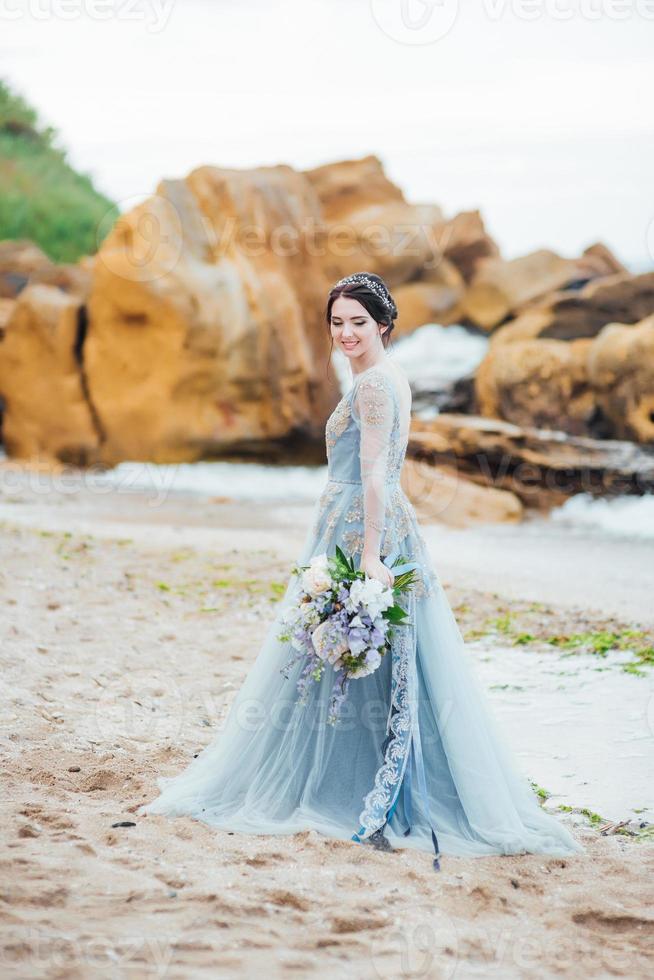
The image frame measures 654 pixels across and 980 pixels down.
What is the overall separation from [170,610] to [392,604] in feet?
12.5

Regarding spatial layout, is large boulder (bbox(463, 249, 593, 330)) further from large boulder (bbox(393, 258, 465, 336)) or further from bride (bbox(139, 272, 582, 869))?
bride (bbox(139, 272, 582, 869))

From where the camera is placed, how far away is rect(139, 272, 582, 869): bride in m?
3.19

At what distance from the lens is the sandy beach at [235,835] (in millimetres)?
2484

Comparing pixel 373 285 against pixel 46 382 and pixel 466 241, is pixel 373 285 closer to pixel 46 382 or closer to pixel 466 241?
pixel 46 382

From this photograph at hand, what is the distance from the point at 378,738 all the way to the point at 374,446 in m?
0.92

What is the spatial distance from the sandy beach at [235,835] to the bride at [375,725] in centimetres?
12

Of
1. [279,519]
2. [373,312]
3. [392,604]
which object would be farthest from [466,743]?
[279,519]

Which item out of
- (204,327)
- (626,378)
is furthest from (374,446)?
(204,327)

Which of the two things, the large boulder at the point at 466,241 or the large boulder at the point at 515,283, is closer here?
the large boulder at the point at 515,283

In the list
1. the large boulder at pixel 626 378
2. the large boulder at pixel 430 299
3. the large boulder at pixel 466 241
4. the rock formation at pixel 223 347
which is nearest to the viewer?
the large boulder at pixel 626 378

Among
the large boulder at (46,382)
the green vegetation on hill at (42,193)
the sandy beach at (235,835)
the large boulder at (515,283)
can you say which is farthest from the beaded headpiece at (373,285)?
the green vegetation on hill at (42,193)

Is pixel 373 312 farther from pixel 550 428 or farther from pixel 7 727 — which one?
pixel 550 428

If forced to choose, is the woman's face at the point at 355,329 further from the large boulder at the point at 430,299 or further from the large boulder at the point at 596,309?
the large boulder at the point at 430,299

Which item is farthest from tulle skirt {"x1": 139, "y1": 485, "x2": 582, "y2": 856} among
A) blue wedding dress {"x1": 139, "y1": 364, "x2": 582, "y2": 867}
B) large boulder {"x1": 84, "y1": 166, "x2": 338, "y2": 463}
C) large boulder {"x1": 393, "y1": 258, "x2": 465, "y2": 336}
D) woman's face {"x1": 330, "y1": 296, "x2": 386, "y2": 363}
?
large boulder {"x1": 393, "y1": 258, "x2": 465, "y2": 336}
